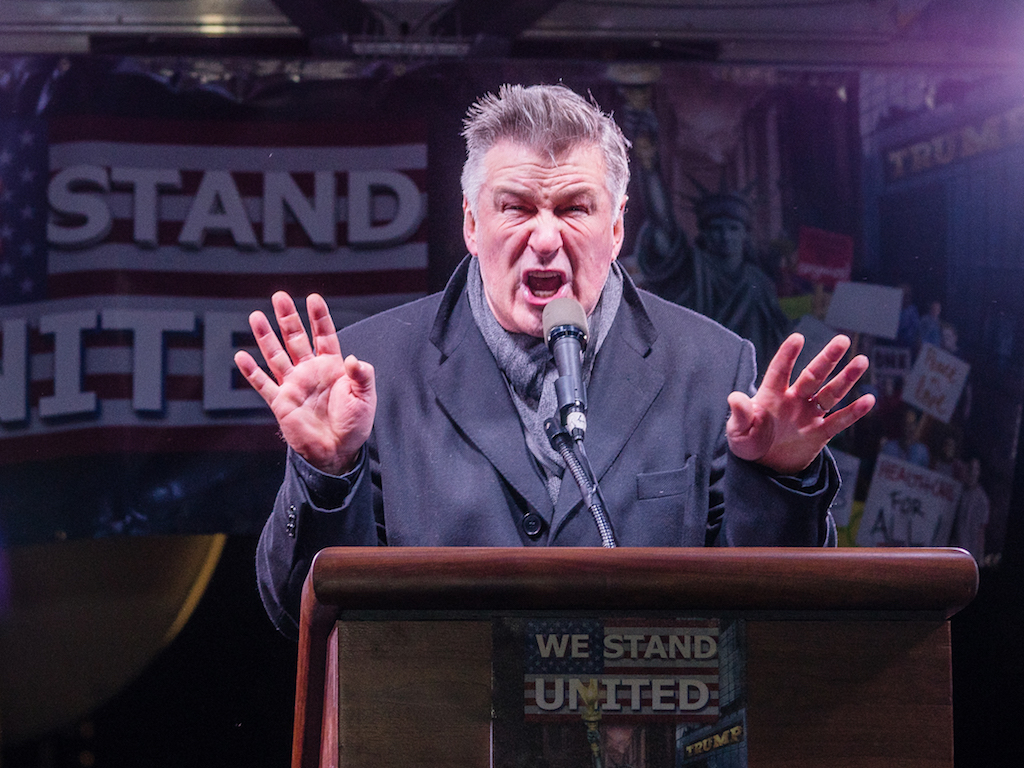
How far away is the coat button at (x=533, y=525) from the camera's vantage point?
157 cm

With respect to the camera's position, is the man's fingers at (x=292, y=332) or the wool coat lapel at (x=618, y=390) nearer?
the man's fingers at (x=292, y=332)

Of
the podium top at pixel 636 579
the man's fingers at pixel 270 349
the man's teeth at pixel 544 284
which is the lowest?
the podium top at pixel 636 579

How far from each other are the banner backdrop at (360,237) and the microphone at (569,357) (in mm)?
1518

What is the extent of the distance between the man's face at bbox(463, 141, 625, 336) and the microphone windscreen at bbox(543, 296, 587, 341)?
0.40 meters

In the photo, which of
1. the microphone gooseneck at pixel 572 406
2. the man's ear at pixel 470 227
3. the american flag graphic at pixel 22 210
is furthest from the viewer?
the american flag graphic at pixel 22 210

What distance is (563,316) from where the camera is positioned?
134 centimetres

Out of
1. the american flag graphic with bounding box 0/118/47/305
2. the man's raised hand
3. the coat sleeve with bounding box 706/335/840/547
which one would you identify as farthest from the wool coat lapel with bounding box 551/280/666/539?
the american flag graphic with bounding box 0/118/47/305

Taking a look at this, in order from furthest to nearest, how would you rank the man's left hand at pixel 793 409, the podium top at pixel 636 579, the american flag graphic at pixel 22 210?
A: the american flag graphic at pixel 22 210 < the man's left hand at pixel 793 409 < the podium top at pixel 636 579

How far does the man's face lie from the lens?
1795mm

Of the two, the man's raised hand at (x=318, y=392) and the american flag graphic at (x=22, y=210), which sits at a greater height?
the american flag graphic at (x=22, y=210)

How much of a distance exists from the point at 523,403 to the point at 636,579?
2.99ft

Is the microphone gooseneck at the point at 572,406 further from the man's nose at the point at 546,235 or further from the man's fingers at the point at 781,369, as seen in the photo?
the man's nose at the point at 546,235

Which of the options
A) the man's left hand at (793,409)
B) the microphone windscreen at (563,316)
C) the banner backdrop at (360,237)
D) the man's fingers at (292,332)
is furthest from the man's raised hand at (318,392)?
the banner backdrop at (360,237)

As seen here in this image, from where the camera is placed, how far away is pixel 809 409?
4.24 feet
